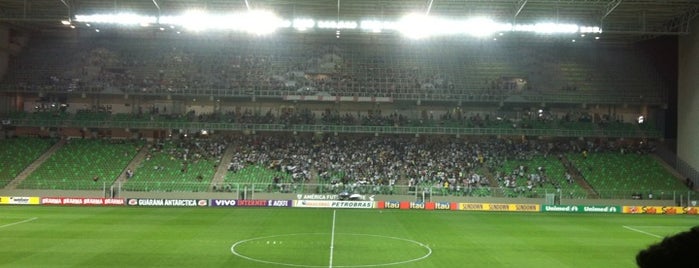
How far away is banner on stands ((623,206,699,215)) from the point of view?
4722cm

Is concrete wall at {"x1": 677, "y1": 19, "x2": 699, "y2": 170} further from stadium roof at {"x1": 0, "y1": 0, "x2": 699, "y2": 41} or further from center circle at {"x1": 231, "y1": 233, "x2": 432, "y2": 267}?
center circle at {"x1": 231, "y1": 233, "x2": 432, "y2": 267}

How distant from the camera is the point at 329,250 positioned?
24.6m

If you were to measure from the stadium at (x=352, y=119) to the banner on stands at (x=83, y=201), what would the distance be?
154mm

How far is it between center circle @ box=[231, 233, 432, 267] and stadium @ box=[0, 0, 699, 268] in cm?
183

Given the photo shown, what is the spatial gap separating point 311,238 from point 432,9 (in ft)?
97.3

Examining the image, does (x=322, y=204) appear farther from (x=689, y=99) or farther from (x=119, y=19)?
(x=689, y=99)

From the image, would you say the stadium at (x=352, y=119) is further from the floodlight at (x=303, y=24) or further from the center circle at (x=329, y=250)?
the center circle at (x=329, y=250)

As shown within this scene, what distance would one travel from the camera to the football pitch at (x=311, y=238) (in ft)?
73.6

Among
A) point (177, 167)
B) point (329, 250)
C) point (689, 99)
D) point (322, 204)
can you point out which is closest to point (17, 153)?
point (177, 167)

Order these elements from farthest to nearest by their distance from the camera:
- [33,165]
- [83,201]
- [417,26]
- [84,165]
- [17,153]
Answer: [17,153]
[33,165]
[84,165]
[417,26]
[83,201]

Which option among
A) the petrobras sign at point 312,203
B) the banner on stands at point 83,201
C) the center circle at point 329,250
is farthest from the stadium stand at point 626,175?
the banner on stands at point 83,201

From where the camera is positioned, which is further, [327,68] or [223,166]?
[327,68]

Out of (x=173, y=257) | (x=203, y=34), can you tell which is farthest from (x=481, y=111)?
(x=173, y=257)

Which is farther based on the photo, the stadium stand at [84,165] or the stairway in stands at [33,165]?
the stairway in stands at [33,165]
